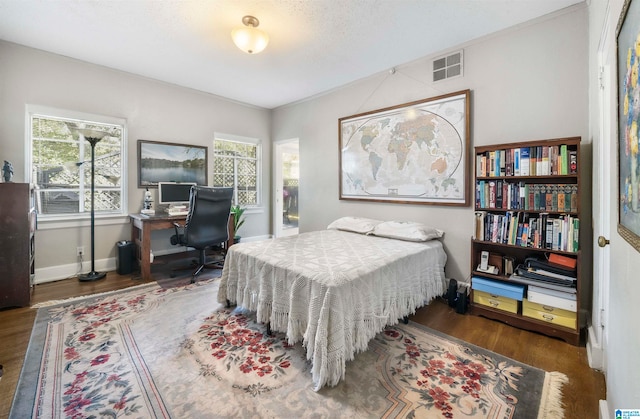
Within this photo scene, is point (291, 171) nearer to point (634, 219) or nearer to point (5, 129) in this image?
point (5, 129)

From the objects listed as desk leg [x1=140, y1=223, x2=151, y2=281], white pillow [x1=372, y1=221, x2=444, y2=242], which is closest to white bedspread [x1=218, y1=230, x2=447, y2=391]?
white pillow [x1=372, y1=221, x2=444, y2=242]

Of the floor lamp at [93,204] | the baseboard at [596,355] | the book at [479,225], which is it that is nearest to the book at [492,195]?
the book at [479,225]

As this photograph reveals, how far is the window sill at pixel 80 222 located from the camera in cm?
329

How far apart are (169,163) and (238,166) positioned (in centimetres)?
125

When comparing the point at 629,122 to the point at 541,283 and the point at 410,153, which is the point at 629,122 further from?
the point at 410,153

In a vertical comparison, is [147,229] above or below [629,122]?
below

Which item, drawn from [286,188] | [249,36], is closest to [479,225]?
[249,36]

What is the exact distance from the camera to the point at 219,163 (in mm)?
4895

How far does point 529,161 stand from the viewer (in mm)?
2291

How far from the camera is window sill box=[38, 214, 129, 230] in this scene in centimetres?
329

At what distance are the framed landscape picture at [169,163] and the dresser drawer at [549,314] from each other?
449 cm

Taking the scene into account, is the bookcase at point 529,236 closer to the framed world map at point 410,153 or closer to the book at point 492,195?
the book at point 492,195

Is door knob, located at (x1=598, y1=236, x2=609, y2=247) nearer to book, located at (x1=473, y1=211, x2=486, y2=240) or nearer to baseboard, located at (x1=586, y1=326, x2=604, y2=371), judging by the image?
baseboard, located at (x1=586, y1=326, x2=604, y2=371)

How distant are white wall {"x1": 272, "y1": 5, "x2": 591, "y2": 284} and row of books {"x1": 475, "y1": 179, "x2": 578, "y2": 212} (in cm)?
25
